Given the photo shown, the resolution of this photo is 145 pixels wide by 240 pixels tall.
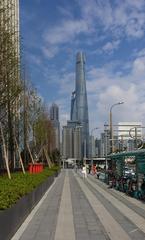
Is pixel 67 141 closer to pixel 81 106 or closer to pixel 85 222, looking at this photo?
pixel 81 106

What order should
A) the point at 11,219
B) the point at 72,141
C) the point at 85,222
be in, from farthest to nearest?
the point at 72,141
the point at 85,222
the point at 11,219

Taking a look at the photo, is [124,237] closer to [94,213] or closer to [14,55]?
[94,213]

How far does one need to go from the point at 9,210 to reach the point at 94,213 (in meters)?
7.82

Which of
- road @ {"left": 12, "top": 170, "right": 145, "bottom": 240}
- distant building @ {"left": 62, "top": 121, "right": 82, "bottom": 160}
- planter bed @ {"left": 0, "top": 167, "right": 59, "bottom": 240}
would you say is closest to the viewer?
planter bed @ {"left": 0, "top": 167, "right": 59, "bottom": 240}

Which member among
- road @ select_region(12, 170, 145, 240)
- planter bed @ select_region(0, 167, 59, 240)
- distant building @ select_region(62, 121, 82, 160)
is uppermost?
distant building @ select_region(62, 121, 82, 160)

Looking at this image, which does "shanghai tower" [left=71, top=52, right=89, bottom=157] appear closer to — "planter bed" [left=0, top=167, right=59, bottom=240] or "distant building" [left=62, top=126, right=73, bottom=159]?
"distant building" [left=62, top=126, right=73, bottom=159]

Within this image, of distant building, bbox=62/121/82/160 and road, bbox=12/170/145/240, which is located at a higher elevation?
distant building, bbox=62/121/82/160

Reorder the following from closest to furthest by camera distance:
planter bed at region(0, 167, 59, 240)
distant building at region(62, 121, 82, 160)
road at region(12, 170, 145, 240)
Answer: planter bed at region(0, 167, 59, 240)
road at region(12, 170, 145, 240)
distant building at region(62, 121, 82, 160)

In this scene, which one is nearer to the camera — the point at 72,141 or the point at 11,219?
the point at 11,219

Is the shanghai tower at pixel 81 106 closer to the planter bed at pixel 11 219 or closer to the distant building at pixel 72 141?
the distant building at pixel 72 141

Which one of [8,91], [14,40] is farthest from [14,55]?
[8,91]

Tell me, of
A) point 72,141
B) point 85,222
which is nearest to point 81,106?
point 72,141

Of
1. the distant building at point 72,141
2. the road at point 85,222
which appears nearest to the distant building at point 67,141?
the distant building at point 72,141

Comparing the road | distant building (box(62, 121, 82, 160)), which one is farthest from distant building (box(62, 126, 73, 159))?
the road
